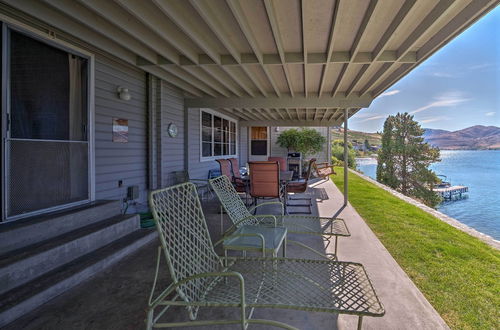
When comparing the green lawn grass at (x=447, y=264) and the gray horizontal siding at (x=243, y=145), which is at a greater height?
the gray horizontal siding at (x=243, y=145)

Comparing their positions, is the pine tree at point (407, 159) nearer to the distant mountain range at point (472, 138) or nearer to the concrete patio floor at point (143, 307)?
the concrete patio floor at point (143, 307)

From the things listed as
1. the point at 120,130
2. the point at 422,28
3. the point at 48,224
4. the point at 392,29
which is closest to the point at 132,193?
the point at 120,130

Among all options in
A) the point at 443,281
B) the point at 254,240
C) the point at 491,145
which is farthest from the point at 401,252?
the point at 491,145

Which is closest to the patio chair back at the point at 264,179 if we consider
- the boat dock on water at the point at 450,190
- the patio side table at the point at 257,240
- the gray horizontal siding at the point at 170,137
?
the patio side table at the point at 257,240

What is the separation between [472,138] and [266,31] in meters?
59.6

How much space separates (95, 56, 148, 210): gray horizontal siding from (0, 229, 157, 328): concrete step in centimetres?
109

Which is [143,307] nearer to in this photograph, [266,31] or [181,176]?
[266,31]

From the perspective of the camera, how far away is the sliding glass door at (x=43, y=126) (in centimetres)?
265

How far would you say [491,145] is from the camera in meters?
41.9

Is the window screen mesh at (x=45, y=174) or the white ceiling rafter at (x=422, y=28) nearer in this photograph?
the white ceiling rafter at (x=422, y=28)

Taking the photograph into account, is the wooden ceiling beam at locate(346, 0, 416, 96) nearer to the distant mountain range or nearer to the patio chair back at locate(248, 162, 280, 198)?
the patio chair back at locate(248, 162, 280, 198)

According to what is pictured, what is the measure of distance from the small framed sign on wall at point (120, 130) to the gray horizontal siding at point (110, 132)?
70 millimetres

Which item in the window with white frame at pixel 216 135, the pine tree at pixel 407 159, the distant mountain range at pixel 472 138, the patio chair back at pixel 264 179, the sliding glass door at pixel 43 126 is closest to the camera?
the sliding glass door at pixel 43 126

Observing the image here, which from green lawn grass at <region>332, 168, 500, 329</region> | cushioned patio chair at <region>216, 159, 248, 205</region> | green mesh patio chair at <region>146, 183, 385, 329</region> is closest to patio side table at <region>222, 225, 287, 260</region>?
green mesh patio chair at <region>146, 183, 385, 329</region>
